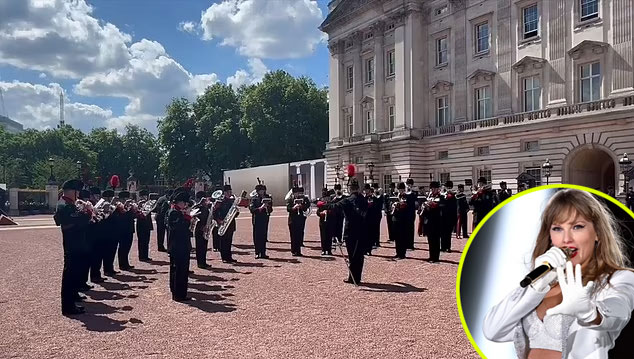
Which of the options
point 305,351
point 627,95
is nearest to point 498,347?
point 305,351

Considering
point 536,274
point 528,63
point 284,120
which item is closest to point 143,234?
point 536,274

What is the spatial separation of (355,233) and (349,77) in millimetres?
42924

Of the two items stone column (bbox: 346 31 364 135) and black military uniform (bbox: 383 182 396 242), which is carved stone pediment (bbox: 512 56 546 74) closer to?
stone column (bbox: 346 31 364 135)

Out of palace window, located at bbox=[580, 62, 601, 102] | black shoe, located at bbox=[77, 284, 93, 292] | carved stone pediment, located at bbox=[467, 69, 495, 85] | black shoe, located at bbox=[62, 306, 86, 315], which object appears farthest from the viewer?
carved stone pediment, located at bbox=[467, 69, 495, 85]

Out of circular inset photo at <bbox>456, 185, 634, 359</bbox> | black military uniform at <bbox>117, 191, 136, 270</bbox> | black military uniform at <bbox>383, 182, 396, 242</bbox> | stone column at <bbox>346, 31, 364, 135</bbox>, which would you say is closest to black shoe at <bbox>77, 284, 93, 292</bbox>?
black military uniform at <bbox>117, 191, 136, 270</bbox>

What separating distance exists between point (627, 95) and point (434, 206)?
22333 millimetres

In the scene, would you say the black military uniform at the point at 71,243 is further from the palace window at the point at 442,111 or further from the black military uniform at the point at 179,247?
the palace window at the point at 442,111

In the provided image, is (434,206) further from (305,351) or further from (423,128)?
(423,128)

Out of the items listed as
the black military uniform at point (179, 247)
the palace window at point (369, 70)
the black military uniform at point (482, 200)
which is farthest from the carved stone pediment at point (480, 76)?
the black military uniform at point (179, 247)

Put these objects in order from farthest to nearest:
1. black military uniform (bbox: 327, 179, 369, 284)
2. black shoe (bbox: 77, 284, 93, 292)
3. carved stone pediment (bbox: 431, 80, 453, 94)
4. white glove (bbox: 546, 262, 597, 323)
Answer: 1. carved stone pediment (bbox: 431, 80, 453, 94)
2. black military uniform (bbox: 327, 179, 369, 284)
3. black shoe (bbox: 77, 284, 93, 292)
4. white glove (bbox: 546, 262, 597, 323)

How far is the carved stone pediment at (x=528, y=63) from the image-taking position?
35.0 metres

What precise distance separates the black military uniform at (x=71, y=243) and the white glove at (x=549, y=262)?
8.24 m

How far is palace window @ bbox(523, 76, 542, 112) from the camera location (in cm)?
3547

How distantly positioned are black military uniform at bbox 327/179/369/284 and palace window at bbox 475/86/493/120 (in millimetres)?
31033
